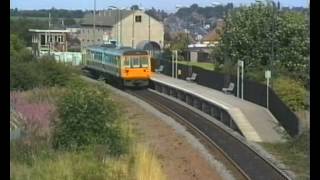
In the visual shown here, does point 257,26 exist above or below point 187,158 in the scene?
above

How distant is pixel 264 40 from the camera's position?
150 ft

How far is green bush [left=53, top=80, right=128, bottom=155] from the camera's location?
751 inches

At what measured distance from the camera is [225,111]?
94.2ft

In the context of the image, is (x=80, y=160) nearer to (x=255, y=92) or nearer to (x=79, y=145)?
(x=79, y=145)

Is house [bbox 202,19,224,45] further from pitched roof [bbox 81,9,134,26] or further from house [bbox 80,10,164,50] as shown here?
pitched roof [bbox 81,9,134,26]

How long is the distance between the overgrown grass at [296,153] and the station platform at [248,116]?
157 cm

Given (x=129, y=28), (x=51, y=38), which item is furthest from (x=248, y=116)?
(x=129, y=28)

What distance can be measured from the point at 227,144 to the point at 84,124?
5650 mm

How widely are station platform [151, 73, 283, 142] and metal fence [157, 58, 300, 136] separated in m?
0.38

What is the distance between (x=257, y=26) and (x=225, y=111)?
2060cm

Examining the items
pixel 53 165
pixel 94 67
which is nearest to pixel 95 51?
pixel 94 67
